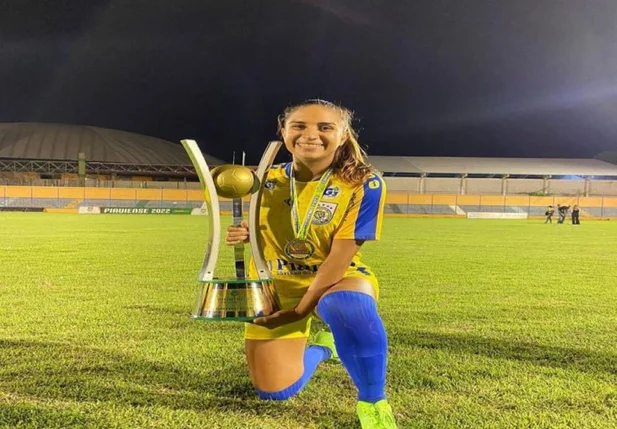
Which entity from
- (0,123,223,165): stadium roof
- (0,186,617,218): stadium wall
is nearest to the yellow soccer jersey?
(0,186,617,218): stadium wall

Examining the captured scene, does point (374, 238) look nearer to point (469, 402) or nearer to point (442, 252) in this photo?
point (469, 402)

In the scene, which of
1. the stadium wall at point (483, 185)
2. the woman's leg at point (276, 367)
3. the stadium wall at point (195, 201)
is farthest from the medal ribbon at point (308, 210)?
the stadium wall at point (483, 185)

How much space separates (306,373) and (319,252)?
706mm

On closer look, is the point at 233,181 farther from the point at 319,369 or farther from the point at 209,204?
the point at 319,369

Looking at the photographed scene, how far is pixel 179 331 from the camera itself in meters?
4.39

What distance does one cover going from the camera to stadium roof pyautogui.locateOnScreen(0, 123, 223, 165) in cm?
7188

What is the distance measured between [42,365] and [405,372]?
7.69 feet

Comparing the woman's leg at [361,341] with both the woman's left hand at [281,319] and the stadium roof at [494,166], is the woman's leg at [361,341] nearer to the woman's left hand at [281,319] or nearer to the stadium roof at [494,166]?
the woman's left hand at [281,319]

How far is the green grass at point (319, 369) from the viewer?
8.61 ft

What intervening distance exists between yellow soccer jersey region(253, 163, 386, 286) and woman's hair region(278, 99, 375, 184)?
42mm

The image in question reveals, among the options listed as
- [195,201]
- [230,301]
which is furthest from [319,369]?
[195,201]

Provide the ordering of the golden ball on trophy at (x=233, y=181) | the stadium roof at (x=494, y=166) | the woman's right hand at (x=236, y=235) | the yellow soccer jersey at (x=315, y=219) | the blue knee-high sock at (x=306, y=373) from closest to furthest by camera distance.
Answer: the golden ball on trophy at (x=233, y=181) → the woman's right hand at (x=236, y=235) → the yellow soccer jersey at (x=315, y=219) → the blue knee-high sock at (x=306, y=373) → the stadium roof at (x=494, y=166)

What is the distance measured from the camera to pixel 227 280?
2.39 m

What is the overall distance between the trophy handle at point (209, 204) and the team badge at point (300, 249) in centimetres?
48
